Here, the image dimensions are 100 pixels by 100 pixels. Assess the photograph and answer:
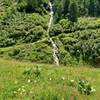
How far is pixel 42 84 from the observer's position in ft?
43.4

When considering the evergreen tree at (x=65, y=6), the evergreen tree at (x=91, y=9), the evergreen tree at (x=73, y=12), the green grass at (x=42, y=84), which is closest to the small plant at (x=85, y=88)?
the green grass at (x=42, y=84)

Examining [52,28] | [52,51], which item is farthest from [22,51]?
[52,28]

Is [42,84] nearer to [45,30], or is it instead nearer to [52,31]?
[52,31]

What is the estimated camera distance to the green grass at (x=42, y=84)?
10844 millimetres

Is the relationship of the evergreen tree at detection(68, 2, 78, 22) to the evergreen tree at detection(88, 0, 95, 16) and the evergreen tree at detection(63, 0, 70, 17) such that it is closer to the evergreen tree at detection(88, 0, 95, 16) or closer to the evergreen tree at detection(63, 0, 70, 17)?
the evergreen tree at detection(63, 0, 70, 17)

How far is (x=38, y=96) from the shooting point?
10766mm

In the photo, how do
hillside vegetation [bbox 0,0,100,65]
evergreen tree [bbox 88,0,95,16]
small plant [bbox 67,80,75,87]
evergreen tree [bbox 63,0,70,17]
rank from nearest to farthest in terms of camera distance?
small plant [bbox 67,80,75,87]
hillside vegetation [bbox 0,0,100,65]
evergreen tree [bbox 63,0,70,17]
evergreen tree [bbox 88,0,95,16]

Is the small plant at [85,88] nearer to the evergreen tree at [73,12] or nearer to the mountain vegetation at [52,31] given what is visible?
Answer: the mountain vegetation at [52,31]

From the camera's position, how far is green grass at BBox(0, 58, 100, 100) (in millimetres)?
10844

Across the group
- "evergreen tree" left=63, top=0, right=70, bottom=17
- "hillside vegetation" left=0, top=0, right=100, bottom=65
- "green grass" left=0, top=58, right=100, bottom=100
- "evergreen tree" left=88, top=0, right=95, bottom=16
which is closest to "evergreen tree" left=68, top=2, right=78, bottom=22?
"hillside vegetation" left=0, top=0, right=100, bottom=65

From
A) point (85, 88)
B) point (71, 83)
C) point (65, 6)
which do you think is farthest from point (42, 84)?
point (65, 6)

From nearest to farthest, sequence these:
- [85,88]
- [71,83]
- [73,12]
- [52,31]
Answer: [85,88]
[71,83]
[52,31]
[73,12]

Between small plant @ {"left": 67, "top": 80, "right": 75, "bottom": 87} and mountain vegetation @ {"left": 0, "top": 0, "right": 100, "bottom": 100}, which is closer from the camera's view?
small plant @ {"left": 67, "top": 80, "right": 75, "bottom": 87}

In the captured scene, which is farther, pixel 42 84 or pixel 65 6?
pixel 65 6
